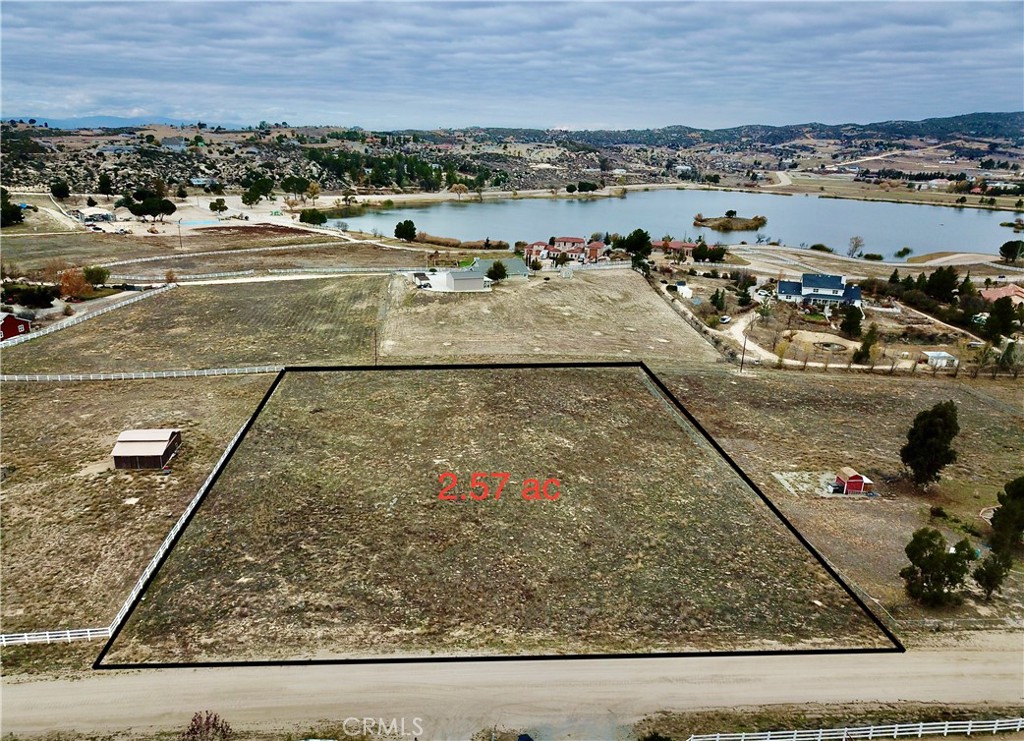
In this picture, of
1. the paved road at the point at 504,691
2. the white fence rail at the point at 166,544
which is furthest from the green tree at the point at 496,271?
the paved road at the point at 504,691

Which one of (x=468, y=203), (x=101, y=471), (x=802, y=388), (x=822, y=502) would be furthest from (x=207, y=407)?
(x=468, y=203)

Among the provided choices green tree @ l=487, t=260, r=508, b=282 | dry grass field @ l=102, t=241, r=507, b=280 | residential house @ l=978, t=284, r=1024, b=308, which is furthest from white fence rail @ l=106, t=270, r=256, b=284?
residential house @ l=978, t=284, r=1024, b=308

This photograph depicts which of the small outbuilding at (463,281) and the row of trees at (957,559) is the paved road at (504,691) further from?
the small outbuilding at (463,281)

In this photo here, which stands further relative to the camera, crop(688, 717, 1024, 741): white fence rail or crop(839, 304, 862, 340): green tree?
crop(839, 304, 862, 340): green tree

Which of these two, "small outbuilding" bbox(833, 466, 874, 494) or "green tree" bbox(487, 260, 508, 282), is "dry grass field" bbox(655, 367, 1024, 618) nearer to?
"small outbuilding" bbox(833, 466, 874, 494)

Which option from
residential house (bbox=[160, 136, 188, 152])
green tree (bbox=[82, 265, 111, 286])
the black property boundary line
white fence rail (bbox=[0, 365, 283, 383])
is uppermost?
residential house (bbox=[160, 136, 188, 152])

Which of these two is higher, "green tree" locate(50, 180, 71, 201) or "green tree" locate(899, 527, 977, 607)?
"green tree" locate(50, 180, 71, 201)
